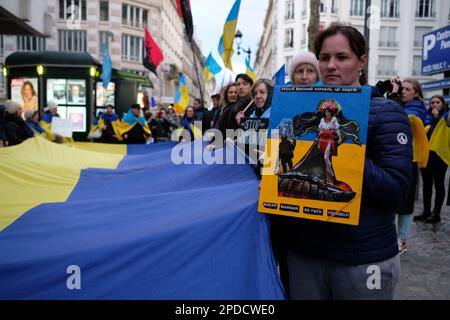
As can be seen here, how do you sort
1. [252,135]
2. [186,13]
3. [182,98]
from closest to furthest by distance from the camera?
[252,135] → [186,13] → [182,98]

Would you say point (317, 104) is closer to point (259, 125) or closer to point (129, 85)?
point (259, 125)

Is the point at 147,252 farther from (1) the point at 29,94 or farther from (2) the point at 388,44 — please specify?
(2) the point at 388,44

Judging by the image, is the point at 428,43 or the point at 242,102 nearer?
the point at 242,102

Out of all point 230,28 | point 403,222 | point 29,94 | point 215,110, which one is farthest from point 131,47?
point 403,222

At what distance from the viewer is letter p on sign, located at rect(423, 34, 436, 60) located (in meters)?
18.3

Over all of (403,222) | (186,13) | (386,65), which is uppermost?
(386,65)

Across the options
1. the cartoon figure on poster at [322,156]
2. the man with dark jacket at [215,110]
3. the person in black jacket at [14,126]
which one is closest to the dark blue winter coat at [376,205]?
the cartoon figure on poster at [322,156]

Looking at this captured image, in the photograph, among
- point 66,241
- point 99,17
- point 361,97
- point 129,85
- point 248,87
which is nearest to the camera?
point 361,97

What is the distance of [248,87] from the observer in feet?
20.8

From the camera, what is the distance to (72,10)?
49438 mm

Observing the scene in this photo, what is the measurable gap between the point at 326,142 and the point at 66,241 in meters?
1.50

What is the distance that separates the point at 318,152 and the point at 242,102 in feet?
13.8

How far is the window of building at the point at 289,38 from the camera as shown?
59416mm

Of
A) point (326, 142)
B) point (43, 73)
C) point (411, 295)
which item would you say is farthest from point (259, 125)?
point (43, 73)
